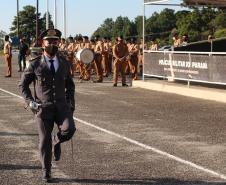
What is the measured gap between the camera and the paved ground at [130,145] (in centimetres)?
721

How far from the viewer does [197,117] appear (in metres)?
12.7

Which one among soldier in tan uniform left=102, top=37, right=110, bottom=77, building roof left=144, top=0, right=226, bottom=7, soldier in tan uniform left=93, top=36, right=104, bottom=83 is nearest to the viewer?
building roof left=144, top=0, right=226, bottom=7

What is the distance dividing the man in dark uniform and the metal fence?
9.85m

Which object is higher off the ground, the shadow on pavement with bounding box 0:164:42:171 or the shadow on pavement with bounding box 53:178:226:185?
the shadow on pavement with bounding box 0:164:42:171

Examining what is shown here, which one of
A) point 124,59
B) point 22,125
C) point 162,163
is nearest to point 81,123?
point 22,125

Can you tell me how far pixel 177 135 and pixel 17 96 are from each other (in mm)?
8225

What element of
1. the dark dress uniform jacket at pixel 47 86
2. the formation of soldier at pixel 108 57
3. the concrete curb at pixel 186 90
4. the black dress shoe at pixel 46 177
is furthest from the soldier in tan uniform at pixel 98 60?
the black dress shoe at pixel 46 177

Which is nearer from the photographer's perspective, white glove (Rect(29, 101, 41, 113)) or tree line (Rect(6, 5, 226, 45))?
white glove (Rect(29, 101, 41, 113))

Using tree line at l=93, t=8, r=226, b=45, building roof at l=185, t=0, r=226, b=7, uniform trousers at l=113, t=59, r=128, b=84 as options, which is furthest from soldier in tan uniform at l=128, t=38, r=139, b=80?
tree line at l=93, t=8, r=226, b=45

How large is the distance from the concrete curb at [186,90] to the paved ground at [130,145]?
46cm

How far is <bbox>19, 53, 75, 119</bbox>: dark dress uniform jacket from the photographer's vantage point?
683 cm

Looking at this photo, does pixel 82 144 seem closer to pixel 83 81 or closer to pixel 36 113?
pixel 36 113

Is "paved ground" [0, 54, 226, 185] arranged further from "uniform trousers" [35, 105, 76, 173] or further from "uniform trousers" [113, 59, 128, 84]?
"uniform trousers" [113, 59, 128, 84]

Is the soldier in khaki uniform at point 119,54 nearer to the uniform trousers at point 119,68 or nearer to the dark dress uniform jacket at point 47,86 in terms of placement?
the uniform trousers at point 119,68
